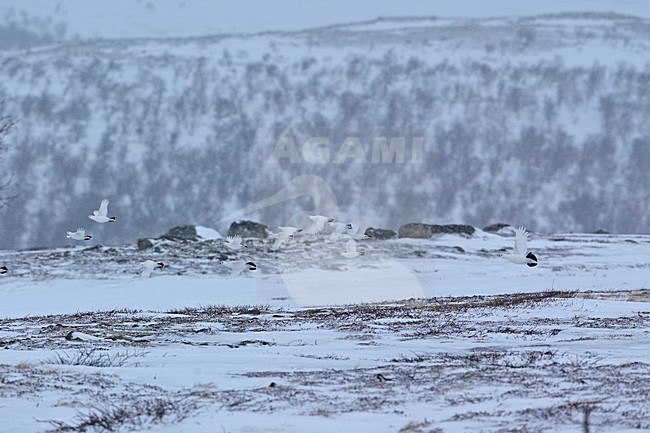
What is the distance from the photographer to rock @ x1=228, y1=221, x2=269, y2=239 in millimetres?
55438

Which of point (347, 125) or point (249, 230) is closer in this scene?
point (249, 230)

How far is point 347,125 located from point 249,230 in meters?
46.4

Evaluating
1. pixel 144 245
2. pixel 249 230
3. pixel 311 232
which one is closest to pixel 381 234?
pixel 249 230

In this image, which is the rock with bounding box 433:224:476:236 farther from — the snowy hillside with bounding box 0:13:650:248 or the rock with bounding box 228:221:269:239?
the snowy hillside with bounding box 0:13:650:248

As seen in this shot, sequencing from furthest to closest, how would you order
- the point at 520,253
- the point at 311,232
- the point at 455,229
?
the point at 455,229 < the point at 311,232 < the point at 520,253

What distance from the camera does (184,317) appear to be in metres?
16.8

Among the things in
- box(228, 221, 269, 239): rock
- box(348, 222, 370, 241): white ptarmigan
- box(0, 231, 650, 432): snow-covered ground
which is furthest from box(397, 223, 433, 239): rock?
box(0, 231, 650, 432): snow-covered ground

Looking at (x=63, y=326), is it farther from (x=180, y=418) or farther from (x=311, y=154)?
(x=311, y=154)

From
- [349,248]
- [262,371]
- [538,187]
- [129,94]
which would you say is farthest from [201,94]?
[262,371]

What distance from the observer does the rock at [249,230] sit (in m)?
55.4

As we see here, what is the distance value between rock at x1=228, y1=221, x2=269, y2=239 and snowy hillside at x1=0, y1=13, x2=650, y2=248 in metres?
26.2

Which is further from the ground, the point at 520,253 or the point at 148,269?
the point at 148,269

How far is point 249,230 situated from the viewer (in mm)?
56156
